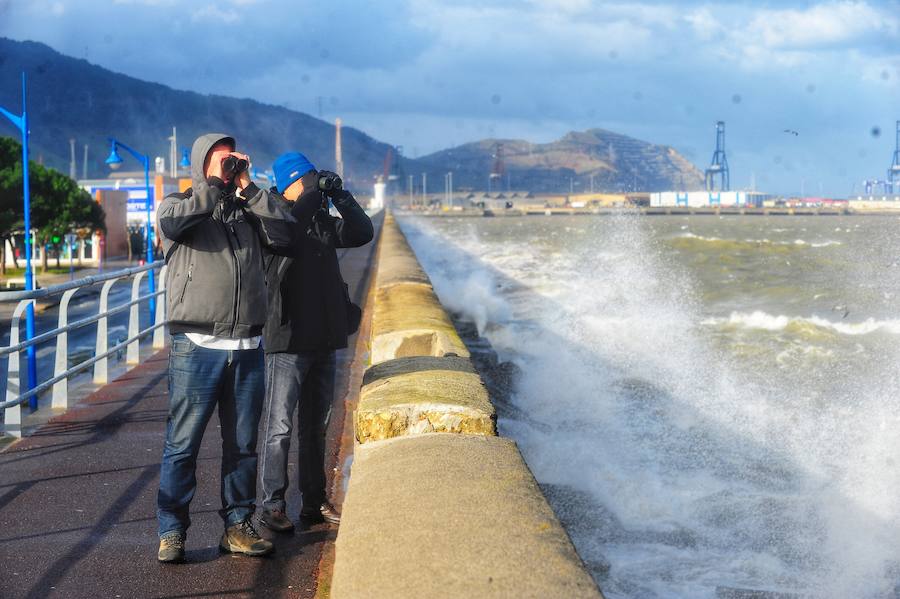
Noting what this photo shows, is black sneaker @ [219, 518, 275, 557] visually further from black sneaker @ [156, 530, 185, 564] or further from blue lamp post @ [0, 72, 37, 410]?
blue lamp post @ [0, 72, 37, 410]

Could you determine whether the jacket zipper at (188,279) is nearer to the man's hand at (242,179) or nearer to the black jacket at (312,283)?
the man's hand at (242,179)

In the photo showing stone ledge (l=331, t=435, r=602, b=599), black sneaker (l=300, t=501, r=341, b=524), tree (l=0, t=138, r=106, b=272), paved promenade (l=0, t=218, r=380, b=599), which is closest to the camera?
stone ledge (l=331, t=435, r=602, b=599)

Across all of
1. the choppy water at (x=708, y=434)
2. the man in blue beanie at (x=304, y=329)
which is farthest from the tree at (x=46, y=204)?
the man in blue beanie at (x=304, y=329)

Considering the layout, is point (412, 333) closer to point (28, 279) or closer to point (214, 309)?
point (214, 309)

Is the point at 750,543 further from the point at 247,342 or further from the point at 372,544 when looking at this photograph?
the point at 372,544

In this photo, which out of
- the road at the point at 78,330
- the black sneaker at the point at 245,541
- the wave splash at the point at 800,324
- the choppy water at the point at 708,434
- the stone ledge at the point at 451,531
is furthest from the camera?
the wave splash at the point at 800,324

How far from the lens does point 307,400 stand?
5691 millimetres

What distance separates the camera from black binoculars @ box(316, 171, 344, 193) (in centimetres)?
541

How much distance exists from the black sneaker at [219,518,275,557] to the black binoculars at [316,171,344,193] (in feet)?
4.94

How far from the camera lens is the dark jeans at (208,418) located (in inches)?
195

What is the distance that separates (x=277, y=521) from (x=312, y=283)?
109cm

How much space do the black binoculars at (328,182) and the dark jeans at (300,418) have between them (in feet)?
2.51

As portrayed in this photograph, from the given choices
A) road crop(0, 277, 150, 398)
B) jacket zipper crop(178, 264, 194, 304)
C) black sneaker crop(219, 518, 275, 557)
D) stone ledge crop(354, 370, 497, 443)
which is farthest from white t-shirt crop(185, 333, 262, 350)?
road crop(0, 277, 150, 398)

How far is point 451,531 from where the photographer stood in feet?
11.5
